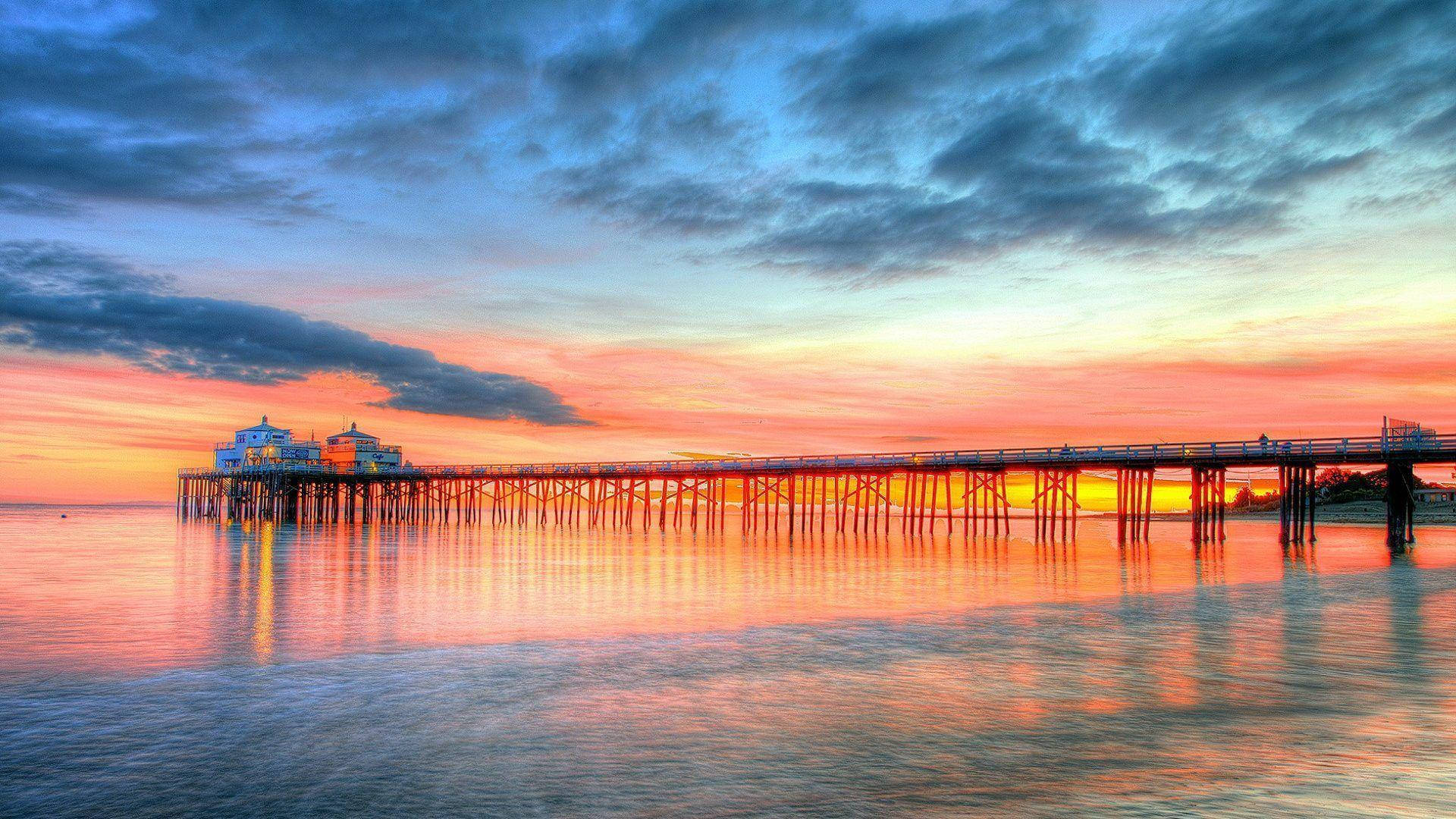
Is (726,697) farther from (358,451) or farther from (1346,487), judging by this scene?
(1346,487)

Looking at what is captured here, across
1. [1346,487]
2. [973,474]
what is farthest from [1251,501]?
[973,474]

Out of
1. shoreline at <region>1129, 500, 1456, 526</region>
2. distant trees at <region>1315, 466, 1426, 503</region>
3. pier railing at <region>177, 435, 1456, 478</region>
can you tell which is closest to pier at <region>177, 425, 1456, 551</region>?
pier railing at <region>177, 435, 1456, 478</region>

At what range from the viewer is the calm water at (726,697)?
26.4ft

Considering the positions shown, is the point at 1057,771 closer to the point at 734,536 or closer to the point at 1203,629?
the point at 1203,629

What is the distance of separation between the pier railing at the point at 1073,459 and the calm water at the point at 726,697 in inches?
555

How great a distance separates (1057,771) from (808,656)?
22.0 feet

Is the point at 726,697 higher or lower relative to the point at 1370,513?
higher

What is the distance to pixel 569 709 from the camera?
11266mm

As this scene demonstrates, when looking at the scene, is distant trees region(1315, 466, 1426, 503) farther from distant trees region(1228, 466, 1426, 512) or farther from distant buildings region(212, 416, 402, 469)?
distant buildings region(212, 416, 402, 469)

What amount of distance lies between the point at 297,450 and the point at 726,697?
→ 288 feet

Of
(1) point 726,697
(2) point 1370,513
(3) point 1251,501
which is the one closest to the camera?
(1) point 726,697

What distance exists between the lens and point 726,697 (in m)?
12.0

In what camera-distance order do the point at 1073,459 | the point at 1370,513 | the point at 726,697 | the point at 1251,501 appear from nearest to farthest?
the point at 726,697 < the point at 1073,459 < the point at 1370,513 < the point at 1251,501

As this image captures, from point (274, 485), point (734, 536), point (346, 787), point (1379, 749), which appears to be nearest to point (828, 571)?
point (1379, 749)
